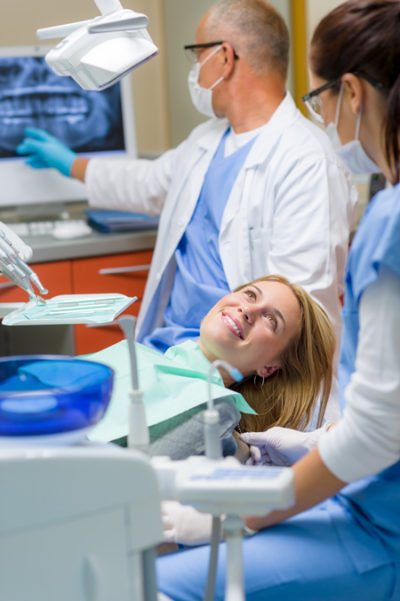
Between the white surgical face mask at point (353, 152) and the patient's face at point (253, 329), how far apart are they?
0.51 metres

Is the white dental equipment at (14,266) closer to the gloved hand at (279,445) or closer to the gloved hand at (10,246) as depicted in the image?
the gloved hand at (10,246)

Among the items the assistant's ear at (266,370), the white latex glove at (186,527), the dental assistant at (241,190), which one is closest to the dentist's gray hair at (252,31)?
the dental assistant at (241,190)

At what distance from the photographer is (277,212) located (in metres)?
2.31

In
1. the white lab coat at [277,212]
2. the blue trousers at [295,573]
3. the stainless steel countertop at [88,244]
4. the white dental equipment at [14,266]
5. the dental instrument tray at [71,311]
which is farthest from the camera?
the stainless steel countertop at [88,244]

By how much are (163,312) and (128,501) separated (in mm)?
1648

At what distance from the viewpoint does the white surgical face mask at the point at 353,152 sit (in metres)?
1.26

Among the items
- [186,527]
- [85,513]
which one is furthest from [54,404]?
[186,527]

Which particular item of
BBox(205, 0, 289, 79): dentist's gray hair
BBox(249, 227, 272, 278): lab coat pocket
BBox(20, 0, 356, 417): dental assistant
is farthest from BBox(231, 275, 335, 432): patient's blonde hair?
BBox(205, 0, 289, 79): dentist's gray hair

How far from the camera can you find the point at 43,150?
9.36 ft

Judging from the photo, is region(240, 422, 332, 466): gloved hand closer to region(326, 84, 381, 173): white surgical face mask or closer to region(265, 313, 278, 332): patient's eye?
region(265, 313, 278, 332): patient's eye

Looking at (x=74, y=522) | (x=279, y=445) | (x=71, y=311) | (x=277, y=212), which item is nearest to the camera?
(x=74, y=522)

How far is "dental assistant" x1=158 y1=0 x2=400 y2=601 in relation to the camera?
1084 millimetres

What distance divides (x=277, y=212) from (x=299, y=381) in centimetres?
64

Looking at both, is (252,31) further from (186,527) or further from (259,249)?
(186,527)
